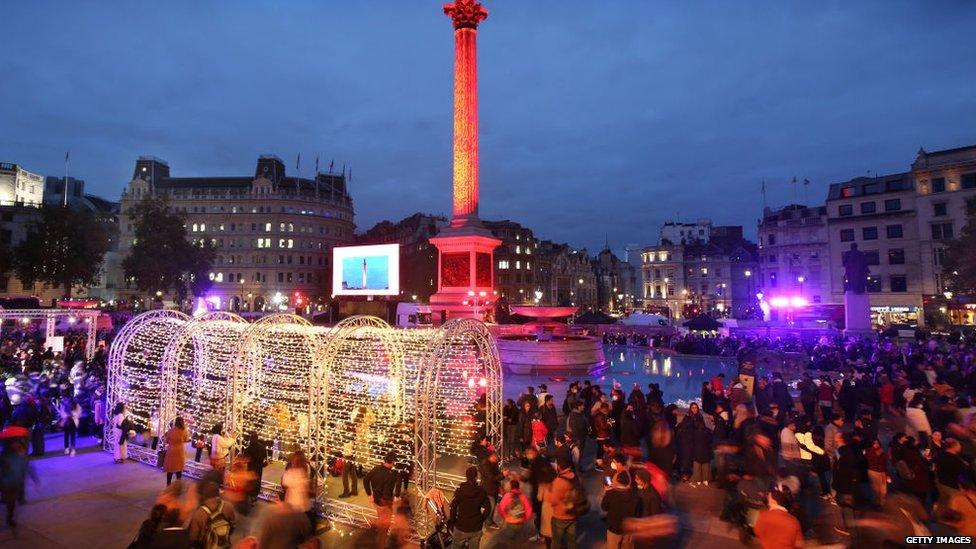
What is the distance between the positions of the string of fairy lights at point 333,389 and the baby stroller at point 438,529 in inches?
37.9

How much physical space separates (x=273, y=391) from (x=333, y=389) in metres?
1.85

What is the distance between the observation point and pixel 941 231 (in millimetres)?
53875

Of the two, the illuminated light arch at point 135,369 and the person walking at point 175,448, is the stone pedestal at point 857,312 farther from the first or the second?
the illuminated light arch at point 135,369

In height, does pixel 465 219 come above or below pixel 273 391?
above

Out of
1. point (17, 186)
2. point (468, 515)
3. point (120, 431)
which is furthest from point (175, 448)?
point (17, 186)

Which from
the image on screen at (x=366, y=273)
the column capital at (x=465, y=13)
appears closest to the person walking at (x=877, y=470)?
the column capital at (x=465, y=13)

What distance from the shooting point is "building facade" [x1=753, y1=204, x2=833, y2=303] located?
69.9 m

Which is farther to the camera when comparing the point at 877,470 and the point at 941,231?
the point at 941,231

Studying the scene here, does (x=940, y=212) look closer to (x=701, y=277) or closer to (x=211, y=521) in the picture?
(x=701, y=277)

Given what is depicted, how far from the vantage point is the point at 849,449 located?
8758 millimetres

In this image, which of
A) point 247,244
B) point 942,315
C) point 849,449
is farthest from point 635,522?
point 247,244

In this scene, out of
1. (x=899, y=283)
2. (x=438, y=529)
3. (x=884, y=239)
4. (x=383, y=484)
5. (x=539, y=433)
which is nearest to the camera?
(x=438, y=529)

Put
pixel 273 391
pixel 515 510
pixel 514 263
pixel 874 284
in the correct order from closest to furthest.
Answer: pixel 515 510 → pixel 273 391 → pixel 874 284 → pixel 514 263

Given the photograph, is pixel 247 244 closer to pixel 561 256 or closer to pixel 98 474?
pixel 561 256
